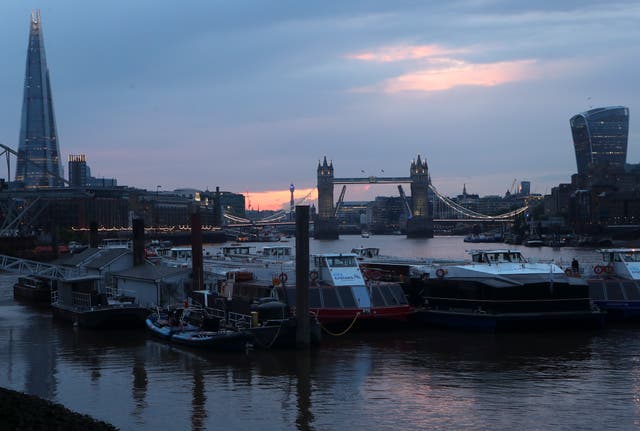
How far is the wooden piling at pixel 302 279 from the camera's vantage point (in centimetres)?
2777

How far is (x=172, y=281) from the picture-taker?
121 ft

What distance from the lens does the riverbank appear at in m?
14.8

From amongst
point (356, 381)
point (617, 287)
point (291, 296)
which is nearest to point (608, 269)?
point (617, 287)

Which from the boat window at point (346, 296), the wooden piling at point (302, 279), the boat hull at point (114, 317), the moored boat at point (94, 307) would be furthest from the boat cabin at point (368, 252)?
the wooden piling at point (302, 279)

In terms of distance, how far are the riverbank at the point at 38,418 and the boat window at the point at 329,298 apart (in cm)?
1654

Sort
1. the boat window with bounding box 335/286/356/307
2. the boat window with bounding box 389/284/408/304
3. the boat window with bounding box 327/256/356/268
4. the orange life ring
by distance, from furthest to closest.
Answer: the orange life ring < the boat window with bounding box 327/256/356/268 < the boat window with bounding box 389/284/408/304 < the boat window with bounding box 335/286/356/307

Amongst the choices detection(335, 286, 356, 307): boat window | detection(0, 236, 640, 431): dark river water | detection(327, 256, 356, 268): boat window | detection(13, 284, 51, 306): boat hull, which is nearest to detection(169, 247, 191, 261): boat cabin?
detection(13, 284, 51, 306): boat hull

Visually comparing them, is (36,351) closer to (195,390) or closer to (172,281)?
(172,281)

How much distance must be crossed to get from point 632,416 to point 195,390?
36.8ft

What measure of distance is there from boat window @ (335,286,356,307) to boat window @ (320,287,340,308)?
0.63ft

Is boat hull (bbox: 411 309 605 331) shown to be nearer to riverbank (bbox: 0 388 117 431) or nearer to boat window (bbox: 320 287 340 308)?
boat window (bbox: 320 287 340 308)

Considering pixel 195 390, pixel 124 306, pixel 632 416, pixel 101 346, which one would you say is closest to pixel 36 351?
pixel 101 346

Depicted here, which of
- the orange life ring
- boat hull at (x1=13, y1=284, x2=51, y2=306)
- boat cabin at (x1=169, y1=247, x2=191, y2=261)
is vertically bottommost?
boat hull at (x1=13, y1=284, x2=51, y2=306)

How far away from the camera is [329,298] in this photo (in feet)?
107
